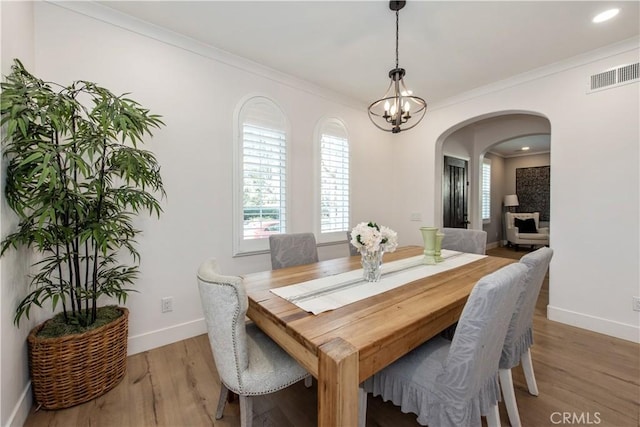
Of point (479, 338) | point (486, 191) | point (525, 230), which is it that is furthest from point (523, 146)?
point (479, 338)

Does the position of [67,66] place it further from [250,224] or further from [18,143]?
[250,224]

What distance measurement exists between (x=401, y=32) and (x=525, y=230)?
686 cm

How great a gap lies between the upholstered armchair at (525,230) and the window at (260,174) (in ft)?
21.5

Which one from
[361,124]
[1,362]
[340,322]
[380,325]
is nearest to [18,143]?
[1,362]

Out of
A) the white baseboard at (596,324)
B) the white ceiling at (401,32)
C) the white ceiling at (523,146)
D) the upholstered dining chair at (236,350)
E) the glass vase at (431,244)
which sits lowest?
the white baseboard at (596,324)

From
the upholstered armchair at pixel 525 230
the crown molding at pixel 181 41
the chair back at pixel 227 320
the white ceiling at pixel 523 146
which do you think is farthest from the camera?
the upholstered armchair at pixel 525 230

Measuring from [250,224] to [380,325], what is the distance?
2008mm

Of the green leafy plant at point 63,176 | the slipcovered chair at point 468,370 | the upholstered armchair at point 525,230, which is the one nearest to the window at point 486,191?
the upholstered armchair at point 525,230

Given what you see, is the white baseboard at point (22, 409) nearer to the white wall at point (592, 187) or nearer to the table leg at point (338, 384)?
the table leg at point (338, 384)

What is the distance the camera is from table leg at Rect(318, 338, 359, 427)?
89 cm

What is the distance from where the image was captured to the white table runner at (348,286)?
1.38 m

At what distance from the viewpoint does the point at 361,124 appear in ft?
12.9

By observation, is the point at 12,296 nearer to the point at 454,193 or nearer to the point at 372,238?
the point at 372,238

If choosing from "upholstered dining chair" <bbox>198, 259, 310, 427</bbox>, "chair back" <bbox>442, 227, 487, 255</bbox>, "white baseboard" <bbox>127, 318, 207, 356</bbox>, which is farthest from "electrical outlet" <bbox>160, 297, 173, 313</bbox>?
"chair back" <bbox>442, 227, 487, 255</bbox>
